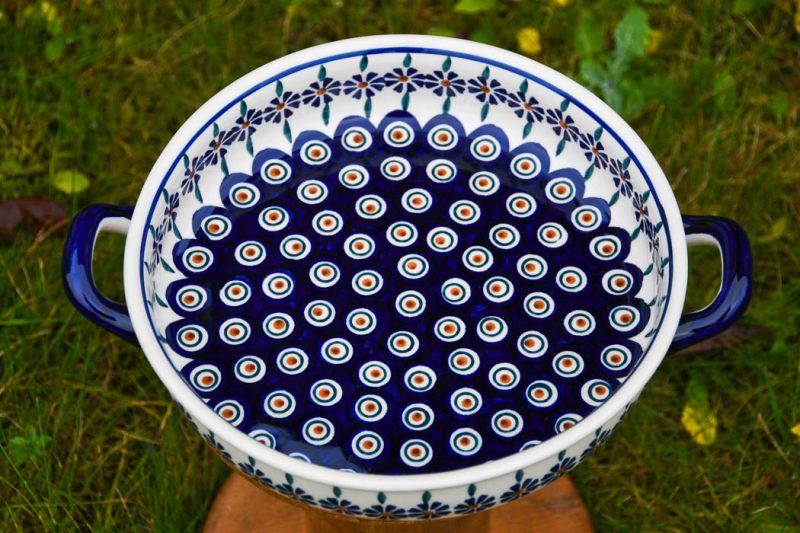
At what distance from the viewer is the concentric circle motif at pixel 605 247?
33.4 inches

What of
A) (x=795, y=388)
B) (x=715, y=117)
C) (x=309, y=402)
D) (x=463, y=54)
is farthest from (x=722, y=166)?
(x=309, y=402)

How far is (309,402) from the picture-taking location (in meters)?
0.78

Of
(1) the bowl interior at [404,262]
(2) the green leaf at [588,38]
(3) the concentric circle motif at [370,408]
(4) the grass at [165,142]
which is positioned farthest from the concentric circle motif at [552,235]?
(2) the green leaf at [588,38]

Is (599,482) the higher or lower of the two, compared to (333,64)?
lower

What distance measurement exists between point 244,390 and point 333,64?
0.31m

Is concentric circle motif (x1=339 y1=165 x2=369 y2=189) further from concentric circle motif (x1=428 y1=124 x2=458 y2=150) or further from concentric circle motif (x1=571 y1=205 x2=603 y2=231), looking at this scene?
concentric circle motif (x1=571 y1=205 x2=603 y2=231)

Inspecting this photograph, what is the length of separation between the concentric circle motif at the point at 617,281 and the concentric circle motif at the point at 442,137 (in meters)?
0.19

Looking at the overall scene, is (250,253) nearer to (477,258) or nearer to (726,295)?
(477,258)

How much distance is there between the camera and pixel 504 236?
86cm

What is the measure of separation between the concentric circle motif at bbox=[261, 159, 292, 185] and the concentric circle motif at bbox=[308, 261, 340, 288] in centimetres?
10

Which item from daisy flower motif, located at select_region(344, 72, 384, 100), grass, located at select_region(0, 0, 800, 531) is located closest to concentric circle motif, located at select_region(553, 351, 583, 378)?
daisy flower motif, located at select_region(344, 72, 384, 100)

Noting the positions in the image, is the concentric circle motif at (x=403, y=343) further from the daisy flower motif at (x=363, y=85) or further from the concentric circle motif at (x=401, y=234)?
the daisy flower motif at (x=363, y=85)

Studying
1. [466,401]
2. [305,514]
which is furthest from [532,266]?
[305,514]

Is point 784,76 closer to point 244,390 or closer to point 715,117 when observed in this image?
point 715,117
